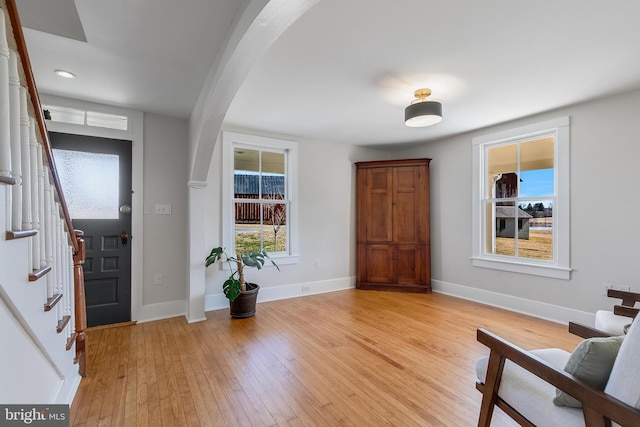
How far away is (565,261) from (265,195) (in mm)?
3716

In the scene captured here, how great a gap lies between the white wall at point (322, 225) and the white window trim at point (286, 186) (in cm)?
10

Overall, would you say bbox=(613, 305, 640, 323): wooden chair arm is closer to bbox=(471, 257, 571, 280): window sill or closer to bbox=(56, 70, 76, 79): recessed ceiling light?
bbox=(471, 257, 571, 280): window sill

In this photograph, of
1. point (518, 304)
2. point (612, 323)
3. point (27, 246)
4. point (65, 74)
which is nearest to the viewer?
point (27, 246)

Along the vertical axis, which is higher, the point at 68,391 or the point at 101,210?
the point at 101,210

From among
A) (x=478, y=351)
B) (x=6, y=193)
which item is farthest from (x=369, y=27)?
(x=478, y=351)

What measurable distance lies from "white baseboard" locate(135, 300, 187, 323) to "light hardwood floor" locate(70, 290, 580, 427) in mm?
151

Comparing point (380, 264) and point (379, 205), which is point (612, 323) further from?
point (379, 205)

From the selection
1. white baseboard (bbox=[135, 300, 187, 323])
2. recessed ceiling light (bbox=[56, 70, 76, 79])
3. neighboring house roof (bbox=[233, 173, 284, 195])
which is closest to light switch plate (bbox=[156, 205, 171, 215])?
neighboring house roof (bbox=[233, 173, 284, 195])

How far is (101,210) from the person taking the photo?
302 centimetres

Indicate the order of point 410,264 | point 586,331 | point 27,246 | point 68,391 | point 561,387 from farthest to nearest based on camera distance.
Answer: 1. point 410,264
2. point 68,391
3. point 586,331
4. point 27,246
5. point 561,387

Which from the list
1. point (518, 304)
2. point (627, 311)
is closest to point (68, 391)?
point (627, 311)

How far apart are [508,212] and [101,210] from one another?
4.90m

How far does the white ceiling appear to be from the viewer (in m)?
1.67

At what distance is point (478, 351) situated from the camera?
7.89ft
